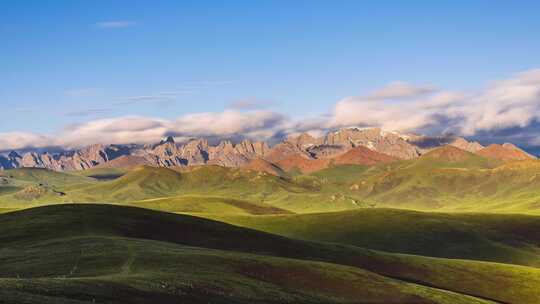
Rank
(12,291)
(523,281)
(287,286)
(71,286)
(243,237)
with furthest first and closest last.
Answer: (243,237)
(523,281)
(287,286)
(71,286)
(12,291)

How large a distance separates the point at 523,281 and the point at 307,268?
53859mm

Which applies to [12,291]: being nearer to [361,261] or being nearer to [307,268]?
[307,268]

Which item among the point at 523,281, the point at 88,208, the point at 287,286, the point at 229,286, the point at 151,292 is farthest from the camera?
the point at 88,208

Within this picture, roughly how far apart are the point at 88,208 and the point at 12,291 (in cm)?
11091

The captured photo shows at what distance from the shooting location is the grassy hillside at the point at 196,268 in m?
60.4

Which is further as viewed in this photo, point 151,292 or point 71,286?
point 151,292

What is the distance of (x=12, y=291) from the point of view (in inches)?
1871

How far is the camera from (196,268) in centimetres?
8194

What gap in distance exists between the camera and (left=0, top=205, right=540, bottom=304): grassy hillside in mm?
60375

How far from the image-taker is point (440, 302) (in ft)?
293

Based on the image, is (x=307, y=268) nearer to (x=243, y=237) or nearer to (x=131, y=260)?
(x=131, y=260)

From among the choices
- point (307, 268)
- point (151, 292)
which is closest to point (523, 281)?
point (307, 268)

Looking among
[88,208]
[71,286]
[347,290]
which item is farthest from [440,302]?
[88,208]

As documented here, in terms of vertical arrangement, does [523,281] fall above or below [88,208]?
below
